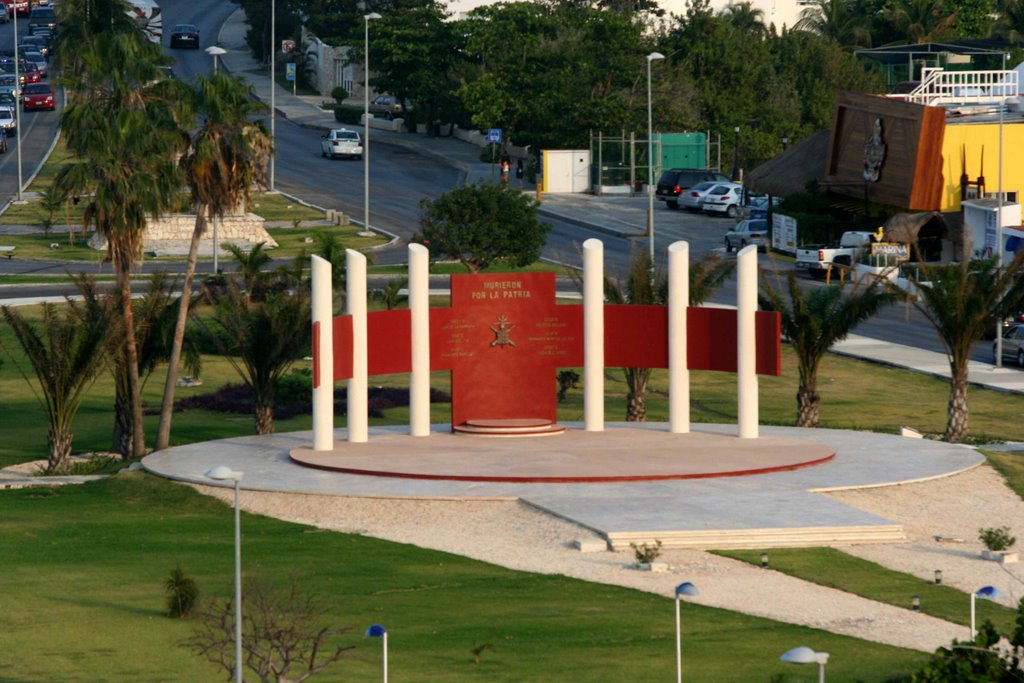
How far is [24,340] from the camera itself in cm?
→ 4062

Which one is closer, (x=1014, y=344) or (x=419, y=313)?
(x=419, y=313)

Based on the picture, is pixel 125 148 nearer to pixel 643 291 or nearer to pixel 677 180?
pixel 643 291

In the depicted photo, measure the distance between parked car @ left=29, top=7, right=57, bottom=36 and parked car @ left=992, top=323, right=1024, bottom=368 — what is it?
303ft

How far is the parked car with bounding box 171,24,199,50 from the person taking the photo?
129 meters

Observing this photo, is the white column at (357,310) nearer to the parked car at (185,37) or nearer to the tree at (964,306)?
the tree at (964,306)

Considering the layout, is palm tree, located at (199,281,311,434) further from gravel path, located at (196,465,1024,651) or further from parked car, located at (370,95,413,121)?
parked car, located at (370,95,413,121)

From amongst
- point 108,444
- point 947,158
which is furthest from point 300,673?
point 947,158

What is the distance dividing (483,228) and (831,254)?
47.6 feet

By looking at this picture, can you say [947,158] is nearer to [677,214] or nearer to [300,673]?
[677,214]

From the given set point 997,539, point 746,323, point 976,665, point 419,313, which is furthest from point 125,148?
point 976,665

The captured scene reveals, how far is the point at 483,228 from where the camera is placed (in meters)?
63.8

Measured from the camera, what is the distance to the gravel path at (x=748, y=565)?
2845cm

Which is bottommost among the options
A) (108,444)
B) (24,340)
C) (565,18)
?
(108,444)

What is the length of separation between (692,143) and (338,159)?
19.5 metres
